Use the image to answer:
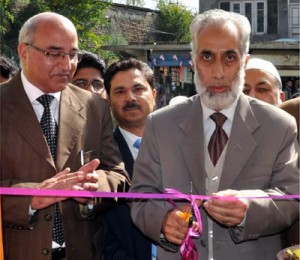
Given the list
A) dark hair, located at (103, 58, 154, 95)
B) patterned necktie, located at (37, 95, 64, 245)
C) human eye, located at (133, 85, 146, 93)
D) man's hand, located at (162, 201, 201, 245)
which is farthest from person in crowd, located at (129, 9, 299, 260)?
dark hair, located at (103, 58, 154, 95)

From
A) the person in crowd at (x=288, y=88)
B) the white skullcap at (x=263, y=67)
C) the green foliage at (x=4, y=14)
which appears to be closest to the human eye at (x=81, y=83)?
the white skullcap at (x=263, y=67)

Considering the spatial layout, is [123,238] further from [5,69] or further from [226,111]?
[5,69]

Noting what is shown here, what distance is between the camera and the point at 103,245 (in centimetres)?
333

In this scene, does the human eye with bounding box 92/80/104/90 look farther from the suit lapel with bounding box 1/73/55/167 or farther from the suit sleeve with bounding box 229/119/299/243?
the suit sleeve with bounding box 229/119/299/243

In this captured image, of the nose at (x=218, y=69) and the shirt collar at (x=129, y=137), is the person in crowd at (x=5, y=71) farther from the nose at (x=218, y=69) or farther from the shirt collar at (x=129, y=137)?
the nose at (x=218, y=69)

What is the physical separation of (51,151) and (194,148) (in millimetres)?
743

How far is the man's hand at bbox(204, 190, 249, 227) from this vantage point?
8.29 feet

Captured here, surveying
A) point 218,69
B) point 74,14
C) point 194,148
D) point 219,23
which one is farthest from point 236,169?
point 74,14

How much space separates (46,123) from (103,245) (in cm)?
78

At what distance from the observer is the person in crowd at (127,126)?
11.1 ft

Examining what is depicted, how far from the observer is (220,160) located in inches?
109

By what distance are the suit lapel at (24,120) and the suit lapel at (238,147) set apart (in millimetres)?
862

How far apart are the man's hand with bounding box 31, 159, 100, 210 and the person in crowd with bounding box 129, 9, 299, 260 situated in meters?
0.20

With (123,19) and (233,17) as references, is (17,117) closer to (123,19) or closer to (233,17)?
(233,17)
